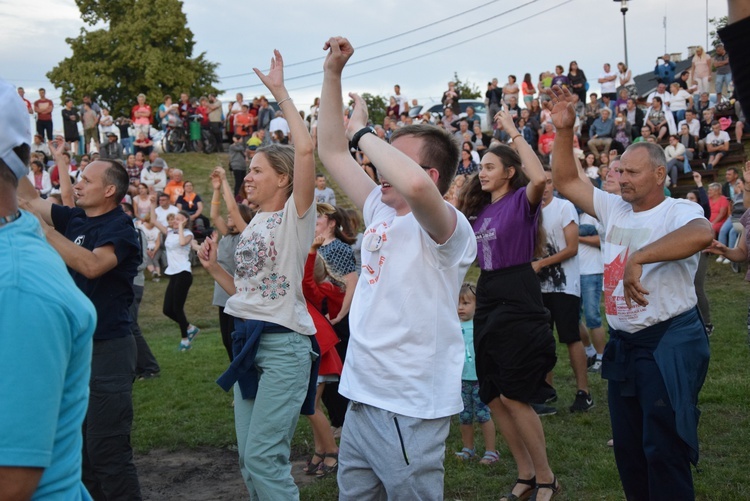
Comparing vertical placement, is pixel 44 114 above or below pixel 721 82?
above

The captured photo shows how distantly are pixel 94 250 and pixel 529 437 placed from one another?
122 inches

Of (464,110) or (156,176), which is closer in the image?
(156,176)

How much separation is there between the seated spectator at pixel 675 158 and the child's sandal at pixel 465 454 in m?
14.9

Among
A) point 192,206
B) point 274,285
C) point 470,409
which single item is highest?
point 192,206

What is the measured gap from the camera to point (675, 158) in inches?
778

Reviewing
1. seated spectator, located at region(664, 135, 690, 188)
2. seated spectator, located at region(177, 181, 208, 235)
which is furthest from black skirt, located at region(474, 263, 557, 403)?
seated spectator, located at region(664, 135, 690, 188)

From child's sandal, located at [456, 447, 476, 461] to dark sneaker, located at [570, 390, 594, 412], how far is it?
1552 mm

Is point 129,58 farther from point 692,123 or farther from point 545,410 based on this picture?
point 545,410

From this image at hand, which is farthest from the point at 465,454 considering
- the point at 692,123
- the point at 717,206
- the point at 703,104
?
the point at 703,104

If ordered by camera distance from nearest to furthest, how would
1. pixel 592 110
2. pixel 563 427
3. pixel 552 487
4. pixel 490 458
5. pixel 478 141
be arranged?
1. pixel 552 487
2. pixel 490 458
3. pixel 563 427
4. pixel 478 141
5. pixel 592 110

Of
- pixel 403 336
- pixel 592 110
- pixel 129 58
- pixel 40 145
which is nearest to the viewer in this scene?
pixel 403 336

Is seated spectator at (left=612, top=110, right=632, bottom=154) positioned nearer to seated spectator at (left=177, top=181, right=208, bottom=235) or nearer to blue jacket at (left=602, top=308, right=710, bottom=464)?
seated spectator at (left=177, top=181, right=208, bottom=235)

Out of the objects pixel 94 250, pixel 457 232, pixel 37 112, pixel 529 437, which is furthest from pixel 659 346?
pixel 37 112

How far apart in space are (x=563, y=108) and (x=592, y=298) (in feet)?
17.5
